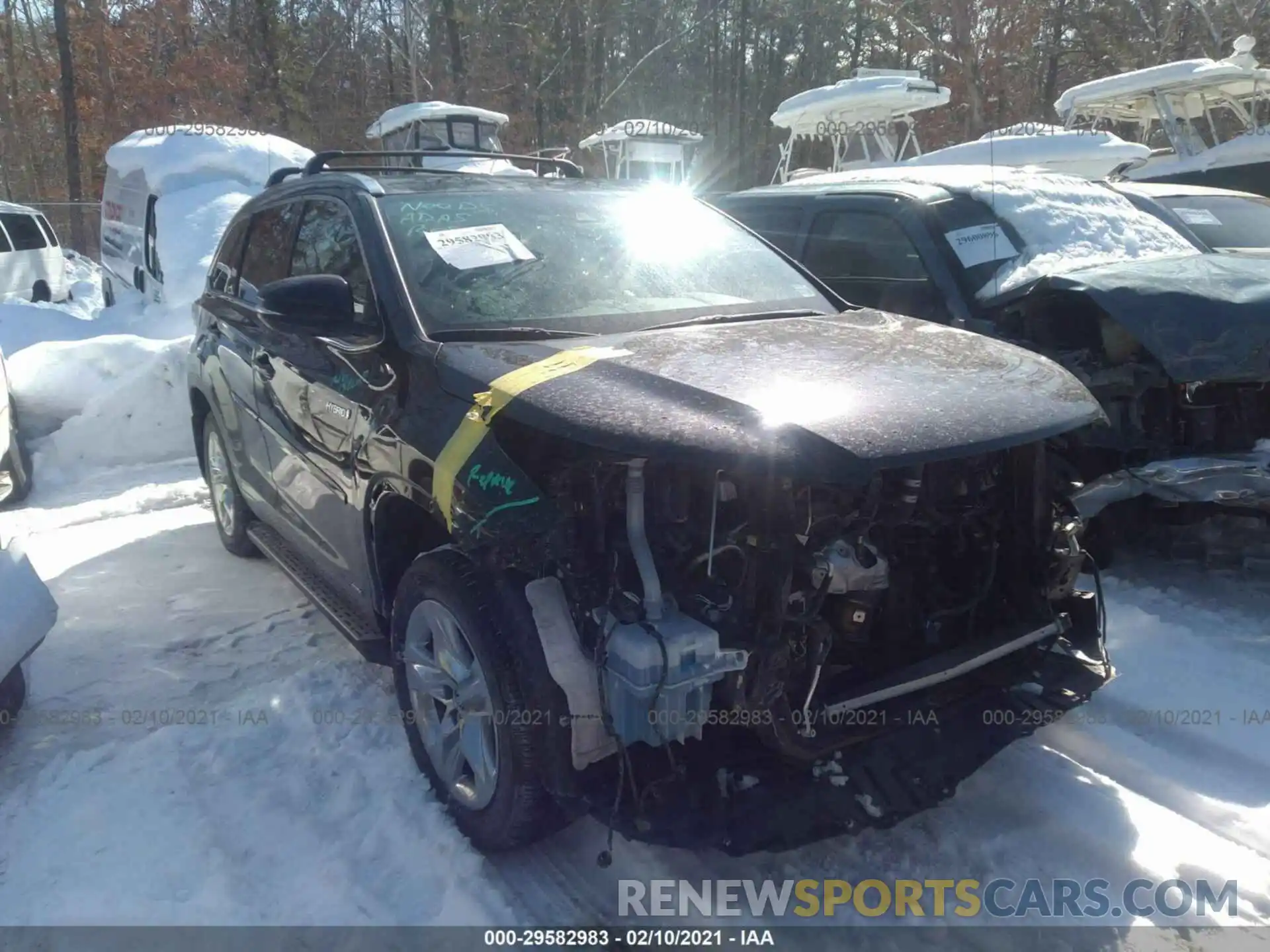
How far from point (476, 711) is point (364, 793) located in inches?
27.1

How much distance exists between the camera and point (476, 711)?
264 centimetres

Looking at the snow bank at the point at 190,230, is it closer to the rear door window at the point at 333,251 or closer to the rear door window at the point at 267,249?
the rear door window at the point at 267,249

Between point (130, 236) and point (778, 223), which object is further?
point (130, 236)

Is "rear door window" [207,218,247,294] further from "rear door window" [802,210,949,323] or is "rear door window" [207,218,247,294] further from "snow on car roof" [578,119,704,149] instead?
"snow on car roof" [578,119,704,149]

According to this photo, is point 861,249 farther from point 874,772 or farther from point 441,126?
point 441,126

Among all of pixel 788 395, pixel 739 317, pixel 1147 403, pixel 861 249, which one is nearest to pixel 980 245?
pixel 861 249

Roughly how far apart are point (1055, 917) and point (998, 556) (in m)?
1.00

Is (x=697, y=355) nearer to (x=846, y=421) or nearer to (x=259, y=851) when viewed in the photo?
(x=846, y=421)

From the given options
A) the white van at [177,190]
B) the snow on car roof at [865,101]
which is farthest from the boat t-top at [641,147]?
the white van at [177,190]

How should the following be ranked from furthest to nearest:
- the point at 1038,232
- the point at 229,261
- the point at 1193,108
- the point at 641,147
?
the point at 641,147
the point at 1193,108
the point at 1038,232
the point at 229,261

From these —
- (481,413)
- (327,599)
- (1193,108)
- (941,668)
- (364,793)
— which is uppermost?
(1193,108)

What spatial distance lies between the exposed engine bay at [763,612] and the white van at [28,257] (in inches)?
701

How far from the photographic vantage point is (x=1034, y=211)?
5.15 metres

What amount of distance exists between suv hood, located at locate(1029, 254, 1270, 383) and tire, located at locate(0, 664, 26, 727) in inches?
177
